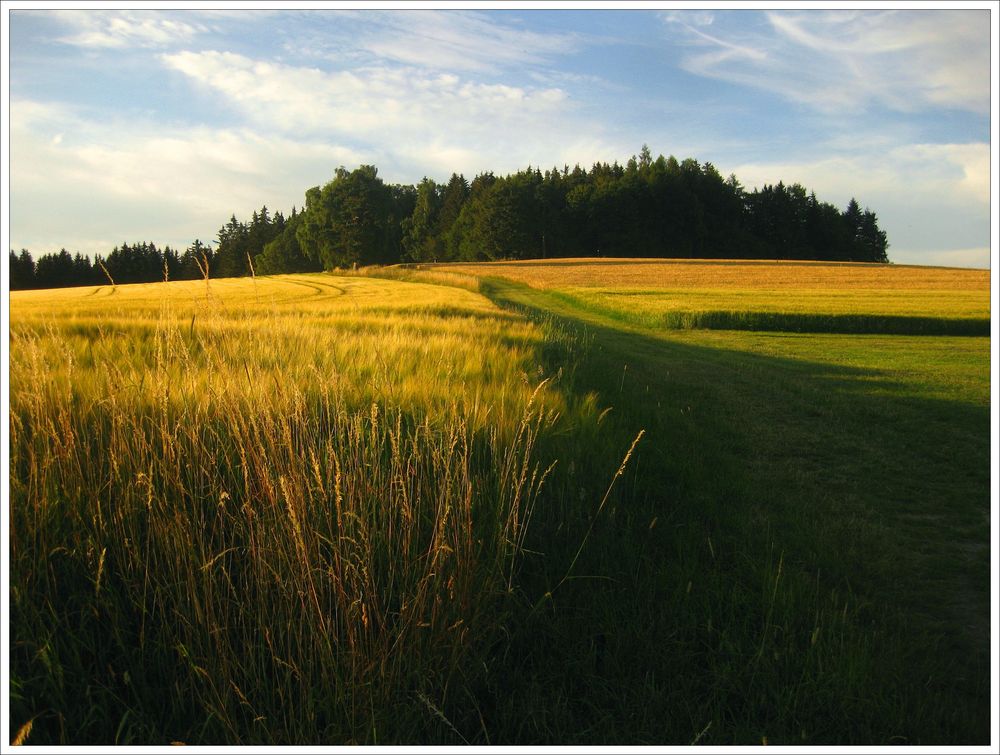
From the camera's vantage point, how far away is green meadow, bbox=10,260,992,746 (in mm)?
2383

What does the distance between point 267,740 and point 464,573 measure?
0.97 m

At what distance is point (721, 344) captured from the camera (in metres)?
16.1

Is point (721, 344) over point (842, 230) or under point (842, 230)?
under

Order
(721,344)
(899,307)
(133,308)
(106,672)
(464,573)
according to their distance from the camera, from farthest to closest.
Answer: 1. (899,307)
2. (721,344)
3. (133,308)
4. (464,573)
5. (106,672)

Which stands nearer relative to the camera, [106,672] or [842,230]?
[106,672]

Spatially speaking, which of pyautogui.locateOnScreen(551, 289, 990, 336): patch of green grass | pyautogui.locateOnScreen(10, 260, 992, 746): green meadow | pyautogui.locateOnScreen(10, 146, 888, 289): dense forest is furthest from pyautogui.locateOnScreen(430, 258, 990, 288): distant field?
pyautogui.locateOnScreen(10, 260, 992, 746): green meadow

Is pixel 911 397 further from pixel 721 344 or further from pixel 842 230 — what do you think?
pixel 842 230

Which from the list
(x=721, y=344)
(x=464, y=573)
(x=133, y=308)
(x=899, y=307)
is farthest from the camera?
(x=899, y=307)

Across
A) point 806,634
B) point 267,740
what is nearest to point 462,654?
point 267,740

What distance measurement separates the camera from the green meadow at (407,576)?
2.38 m

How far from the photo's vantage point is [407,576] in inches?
109

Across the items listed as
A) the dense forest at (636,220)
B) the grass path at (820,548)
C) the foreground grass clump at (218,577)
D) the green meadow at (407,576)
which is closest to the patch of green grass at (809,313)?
the grass path at (820,548)

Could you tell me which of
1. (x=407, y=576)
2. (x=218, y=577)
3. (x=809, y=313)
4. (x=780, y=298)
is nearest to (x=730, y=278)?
(x=780, y=298)

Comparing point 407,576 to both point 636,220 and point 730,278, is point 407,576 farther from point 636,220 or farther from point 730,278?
point 636,220
